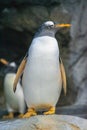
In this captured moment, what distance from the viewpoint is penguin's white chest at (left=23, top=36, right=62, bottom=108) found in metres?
4.09

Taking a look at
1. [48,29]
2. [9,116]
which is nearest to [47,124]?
[48,29]

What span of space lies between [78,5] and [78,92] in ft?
4.13

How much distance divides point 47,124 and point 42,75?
1.82 feet

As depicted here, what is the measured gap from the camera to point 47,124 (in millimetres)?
3684

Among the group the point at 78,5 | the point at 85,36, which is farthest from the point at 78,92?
the point at 78,5

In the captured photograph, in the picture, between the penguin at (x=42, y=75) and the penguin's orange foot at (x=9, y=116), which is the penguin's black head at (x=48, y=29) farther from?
the penguin's orange foot at (x=9, y=116)

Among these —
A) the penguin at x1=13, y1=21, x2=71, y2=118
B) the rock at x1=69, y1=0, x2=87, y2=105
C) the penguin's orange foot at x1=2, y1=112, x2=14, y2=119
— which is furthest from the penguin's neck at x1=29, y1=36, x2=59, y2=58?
the rock at x1=69, y1=0, x2=87, y2=105

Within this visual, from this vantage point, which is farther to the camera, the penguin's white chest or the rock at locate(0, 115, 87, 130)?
the penguin's white chest

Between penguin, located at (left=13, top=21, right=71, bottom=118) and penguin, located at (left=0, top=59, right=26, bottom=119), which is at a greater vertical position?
penguin, located at (left=13, top=21, right=71, bottom=118)

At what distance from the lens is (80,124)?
375cm

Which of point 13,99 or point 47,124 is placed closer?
point 47,124

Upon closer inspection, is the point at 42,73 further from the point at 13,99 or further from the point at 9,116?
the point at 13,99

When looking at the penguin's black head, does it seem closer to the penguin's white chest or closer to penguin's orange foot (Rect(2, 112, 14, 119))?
the penguin's white chest

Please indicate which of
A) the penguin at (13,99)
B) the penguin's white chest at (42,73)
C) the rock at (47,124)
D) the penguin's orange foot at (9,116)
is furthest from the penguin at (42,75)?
the penguin at (13,99)
